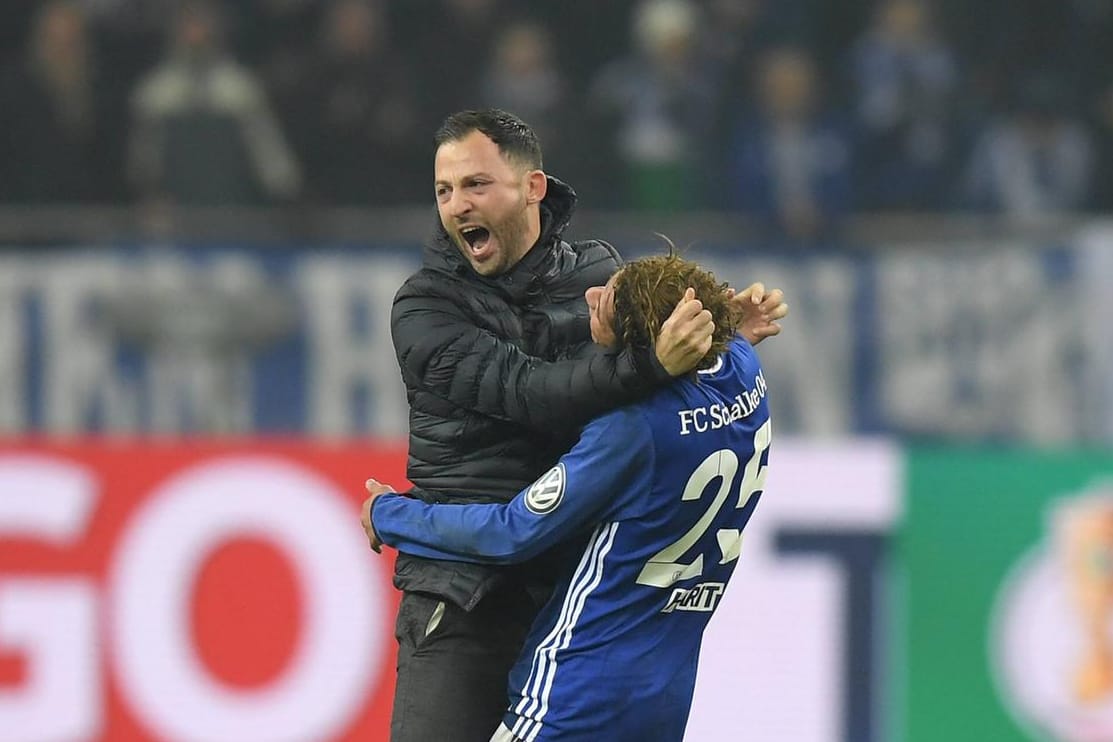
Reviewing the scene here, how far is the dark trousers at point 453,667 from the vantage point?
11.5ft

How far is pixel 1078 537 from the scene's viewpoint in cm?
590

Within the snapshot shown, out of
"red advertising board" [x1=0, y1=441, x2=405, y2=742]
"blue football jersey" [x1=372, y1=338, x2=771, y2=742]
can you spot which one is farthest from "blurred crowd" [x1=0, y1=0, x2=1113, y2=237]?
"blue football jersey" [x1=372, y1=338, x2=771, y2=742]

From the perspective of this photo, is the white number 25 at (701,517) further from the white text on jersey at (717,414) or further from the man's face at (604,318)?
the man's face at (604,318)

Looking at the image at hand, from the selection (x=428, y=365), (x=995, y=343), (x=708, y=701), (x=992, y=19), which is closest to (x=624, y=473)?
(x=428, y=365)

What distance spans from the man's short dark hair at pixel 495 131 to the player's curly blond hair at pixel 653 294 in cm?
36

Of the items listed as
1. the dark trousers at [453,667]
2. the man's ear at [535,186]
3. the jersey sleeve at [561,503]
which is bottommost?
the dark trousers at [453,667]

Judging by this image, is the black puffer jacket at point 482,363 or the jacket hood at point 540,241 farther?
the jacket hood at point 540,241

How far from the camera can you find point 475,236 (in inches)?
138

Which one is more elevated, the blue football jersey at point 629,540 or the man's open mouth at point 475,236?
the man's open mouth at point 475,236

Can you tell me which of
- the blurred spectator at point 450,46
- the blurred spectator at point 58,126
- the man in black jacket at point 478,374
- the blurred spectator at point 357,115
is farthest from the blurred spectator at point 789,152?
the man in black jacket at point 478,374

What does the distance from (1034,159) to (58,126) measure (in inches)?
188

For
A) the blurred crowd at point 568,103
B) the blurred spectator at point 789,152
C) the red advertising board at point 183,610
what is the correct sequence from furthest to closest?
the blurred spectator at point 789,152 < the blurred crowd at point 568,103 < the red advertising board at point 183,610

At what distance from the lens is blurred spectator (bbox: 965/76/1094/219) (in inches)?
378

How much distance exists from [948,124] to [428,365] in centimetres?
666
